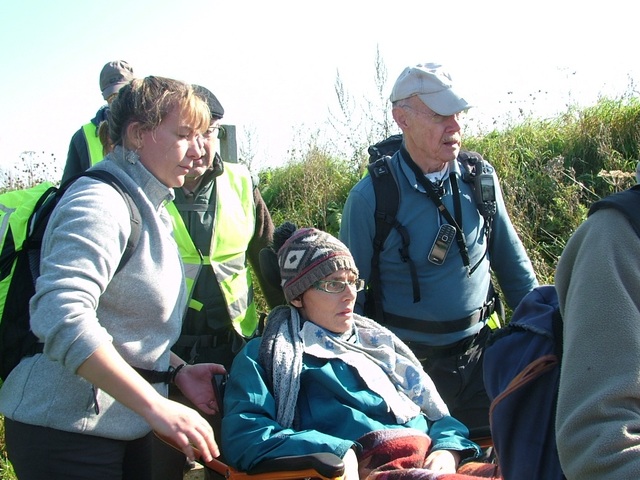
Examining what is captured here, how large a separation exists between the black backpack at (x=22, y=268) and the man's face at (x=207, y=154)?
1.22 meters

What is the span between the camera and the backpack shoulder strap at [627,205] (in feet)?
4.52

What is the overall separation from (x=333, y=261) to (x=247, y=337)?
0.89m

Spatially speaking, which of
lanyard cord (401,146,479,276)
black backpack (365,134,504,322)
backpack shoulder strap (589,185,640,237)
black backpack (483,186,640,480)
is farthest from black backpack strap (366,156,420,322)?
backpack shoulder strap (589,185,640,237)

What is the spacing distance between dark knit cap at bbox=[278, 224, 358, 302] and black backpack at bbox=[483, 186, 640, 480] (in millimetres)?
1398

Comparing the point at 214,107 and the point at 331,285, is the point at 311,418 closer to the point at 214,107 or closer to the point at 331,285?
the point at 331,285

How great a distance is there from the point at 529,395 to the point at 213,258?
7.37 ft

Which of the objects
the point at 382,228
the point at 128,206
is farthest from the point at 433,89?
the point at 128,206

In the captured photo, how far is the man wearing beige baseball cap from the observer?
3408mm

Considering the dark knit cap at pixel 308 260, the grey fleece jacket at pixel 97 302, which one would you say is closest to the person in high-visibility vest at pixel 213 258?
the dark knit cap at pixel 308 260

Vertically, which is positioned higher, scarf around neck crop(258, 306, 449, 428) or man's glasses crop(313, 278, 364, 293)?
man's glasses crop(313, 278, 364, 293)

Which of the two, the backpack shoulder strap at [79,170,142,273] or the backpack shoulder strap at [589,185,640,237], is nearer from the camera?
the backpack shoulder strap at [589,185,640,237]

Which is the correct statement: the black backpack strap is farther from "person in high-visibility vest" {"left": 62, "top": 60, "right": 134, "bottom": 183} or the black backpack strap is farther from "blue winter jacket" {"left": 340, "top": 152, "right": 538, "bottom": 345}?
"person in high-visibility vest" {"left": 62, "top": 60, "right": 134, "bottom": 183}

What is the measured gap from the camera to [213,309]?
3590mm

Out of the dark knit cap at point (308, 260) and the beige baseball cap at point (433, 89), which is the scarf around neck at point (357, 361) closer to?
the dark knit cap at point (308, 260)
